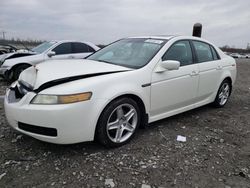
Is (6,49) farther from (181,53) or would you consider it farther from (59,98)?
(59,98)

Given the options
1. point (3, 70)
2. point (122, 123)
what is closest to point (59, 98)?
point (122, 123)

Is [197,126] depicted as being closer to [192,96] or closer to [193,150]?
[192,96]

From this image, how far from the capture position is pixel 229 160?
3.15 meters

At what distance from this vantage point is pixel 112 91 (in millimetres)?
3084

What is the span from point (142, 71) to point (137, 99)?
0.39 m

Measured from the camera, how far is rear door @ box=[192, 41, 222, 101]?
4.54m

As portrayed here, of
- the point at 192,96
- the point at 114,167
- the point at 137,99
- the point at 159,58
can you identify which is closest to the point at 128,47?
the point at 159,58

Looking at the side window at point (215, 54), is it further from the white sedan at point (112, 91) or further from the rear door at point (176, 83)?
the rear door at point (176, 83)

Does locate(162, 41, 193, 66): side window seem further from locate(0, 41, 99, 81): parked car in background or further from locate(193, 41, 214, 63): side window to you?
locate(0, 41, 99, 81): parked car in background

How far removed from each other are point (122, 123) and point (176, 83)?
1144 mm

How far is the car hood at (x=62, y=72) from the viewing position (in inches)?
117

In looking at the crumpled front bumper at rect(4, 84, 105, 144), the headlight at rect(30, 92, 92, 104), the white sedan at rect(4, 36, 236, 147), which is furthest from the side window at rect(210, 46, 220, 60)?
the headlight at rect(30, 92, 92, 104)

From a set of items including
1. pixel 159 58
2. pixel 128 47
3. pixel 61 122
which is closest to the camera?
pixel 61 122

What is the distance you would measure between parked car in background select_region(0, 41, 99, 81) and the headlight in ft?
17.5
